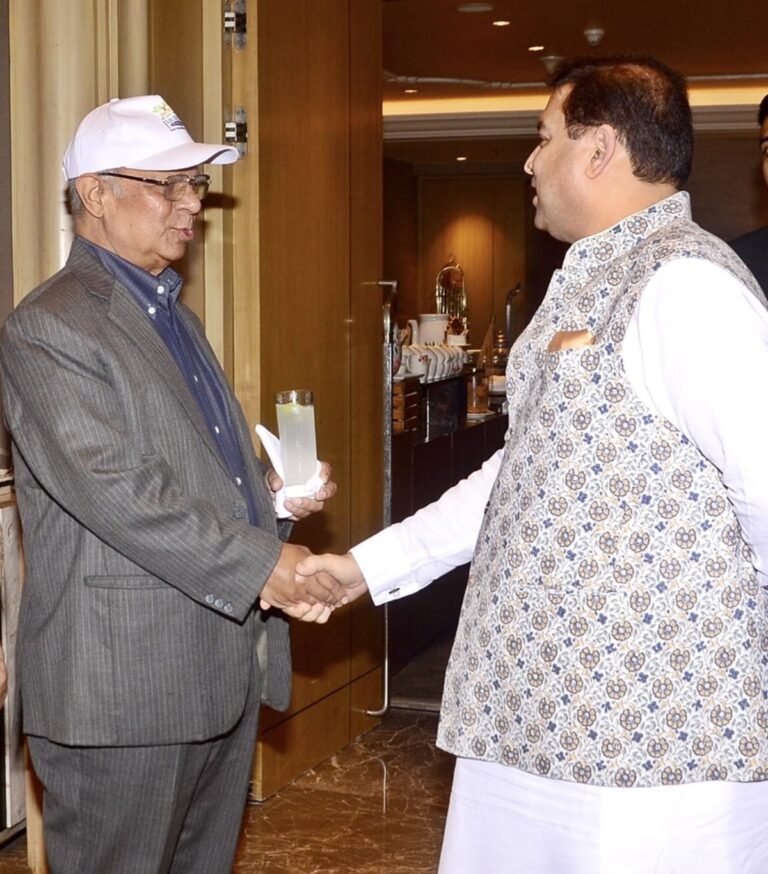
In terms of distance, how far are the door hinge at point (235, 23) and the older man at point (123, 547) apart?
111 cm

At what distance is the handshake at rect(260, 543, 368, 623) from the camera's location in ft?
7.38

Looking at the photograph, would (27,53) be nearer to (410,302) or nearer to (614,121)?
(614,121)

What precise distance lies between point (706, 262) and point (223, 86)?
208cm

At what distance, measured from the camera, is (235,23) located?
3389mm

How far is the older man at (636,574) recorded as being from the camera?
1.60m

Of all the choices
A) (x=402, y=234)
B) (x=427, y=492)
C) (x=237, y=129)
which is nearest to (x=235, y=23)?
(x=237, y=129)

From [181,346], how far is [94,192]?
1.05 ft

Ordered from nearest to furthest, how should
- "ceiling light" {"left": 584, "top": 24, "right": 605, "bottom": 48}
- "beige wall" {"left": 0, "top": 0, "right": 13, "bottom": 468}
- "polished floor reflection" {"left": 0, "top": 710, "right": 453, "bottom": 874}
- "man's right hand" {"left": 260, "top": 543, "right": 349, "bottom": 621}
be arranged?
1. "man's right hand" {"left": 260, "top": 543, "right": 349, "bottom": 621}
2. "beige wall" {"left": 0, "top": 0, "right": 13, "bottom": 468}
3. "polished floor reflection" {"left": 0, "top": 710, "right": 453, "bottom": 874}
4. "ceiling light" {"left": 584, "top": 24, "right": 605, "bottom": 48}

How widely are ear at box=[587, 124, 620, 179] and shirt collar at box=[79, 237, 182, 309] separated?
917 mm

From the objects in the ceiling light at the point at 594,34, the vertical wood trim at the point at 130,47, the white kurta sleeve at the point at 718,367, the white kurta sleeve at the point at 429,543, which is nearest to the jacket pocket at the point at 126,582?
the white kurta sleeve at the point at 429,543

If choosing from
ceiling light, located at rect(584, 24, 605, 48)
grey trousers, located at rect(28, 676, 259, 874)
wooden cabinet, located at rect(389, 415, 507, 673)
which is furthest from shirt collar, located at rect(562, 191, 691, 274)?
ceiling light, located at rect(584, 24, 605, 48)

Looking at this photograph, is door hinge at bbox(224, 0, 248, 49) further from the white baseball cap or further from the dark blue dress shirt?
the dark blue dress shirt

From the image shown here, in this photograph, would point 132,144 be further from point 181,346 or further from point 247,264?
point 247,264

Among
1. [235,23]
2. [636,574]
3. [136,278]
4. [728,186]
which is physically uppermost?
[728,186]
